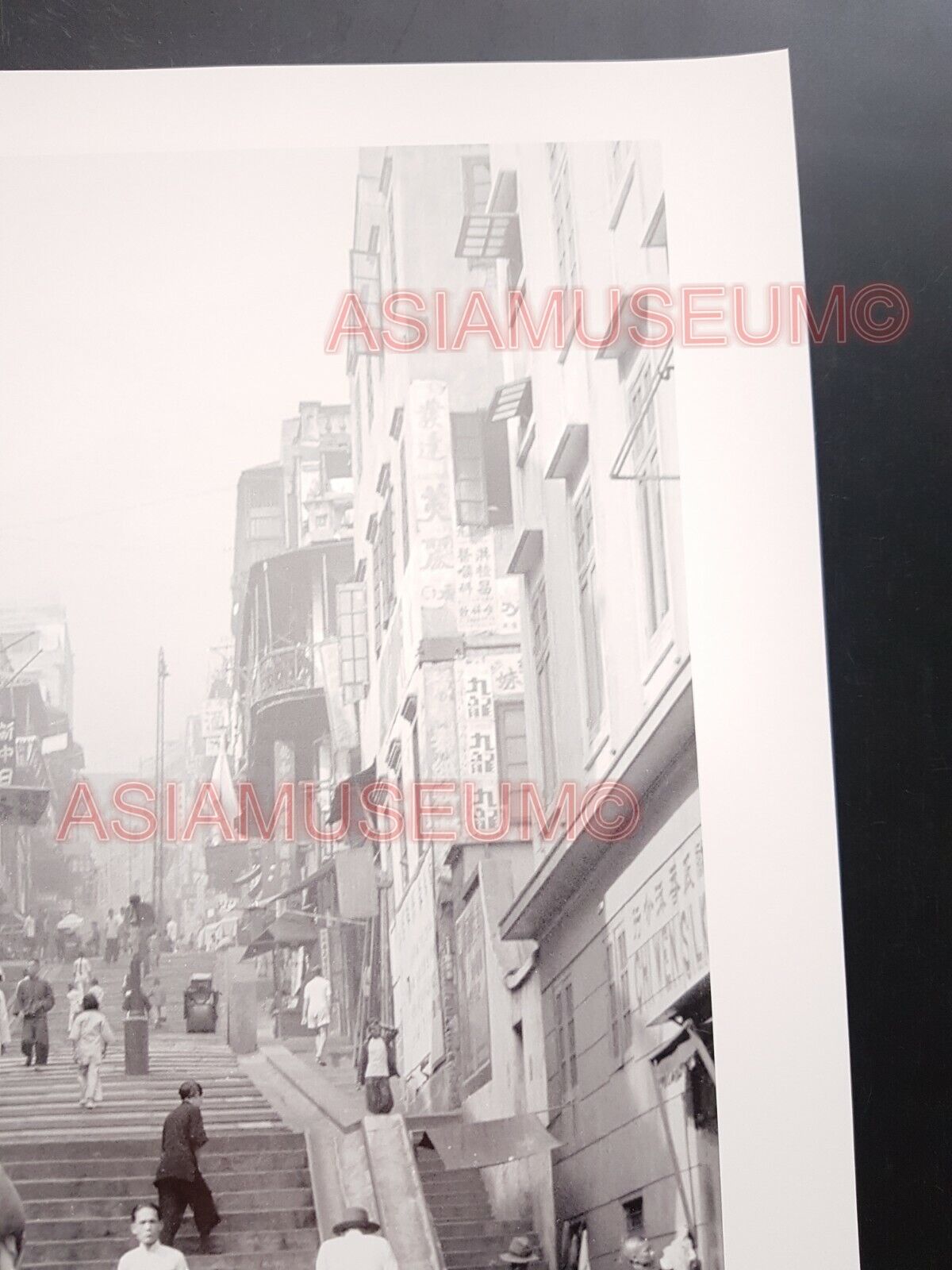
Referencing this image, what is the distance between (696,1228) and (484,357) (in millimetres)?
1775

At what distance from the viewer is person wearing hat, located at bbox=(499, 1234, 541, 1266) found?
8.89 ft

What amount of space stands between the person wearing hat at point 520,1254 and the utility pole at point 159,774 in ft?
3.19

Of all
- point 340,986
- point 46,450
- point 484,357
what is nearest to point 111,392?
point 46,450

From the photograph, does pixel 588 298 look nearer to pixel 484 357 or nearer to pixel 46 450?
pixel 484 357

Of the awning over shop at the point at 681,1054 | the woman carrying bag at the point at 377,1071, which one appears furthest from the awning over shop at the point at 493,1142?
the awning over shop at the point at 681,1054

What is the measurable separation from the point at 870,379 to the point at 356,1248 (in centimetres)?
208

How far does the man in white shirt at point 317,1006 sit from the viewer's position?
277 cm

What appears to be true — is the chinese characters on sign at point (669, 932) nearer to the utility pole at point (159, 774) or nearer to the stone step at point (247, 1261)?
the stone step at point (247, 1261)

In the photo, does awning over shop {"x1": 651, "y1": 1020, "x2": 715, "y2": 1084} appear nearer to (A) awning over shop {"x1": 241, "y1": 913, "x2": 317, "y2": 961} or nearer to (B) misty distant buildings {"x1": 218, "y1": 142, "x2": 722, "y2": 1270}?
(B) misty distant buildings {"x1": 218, "y1": 142, "x2": 722, "y2": 1270}

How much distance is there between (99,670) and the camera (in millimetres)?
2797

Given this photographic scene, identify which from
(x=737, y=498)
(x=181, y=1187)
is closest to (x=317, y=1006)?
(x=181, y=1187)

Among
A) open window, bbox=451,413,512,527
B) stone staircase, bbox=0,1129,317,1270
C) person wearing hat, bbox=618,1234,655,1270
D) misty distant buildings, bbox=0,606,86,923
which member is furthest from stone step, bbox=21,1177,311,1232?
open window, bbox=451,413,512,527

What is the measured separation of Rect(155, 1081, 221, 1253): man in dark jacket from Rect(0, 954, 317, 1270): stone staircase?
17 millimetres

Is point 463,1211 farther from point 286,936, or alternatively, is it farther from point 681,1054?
point 286,936
